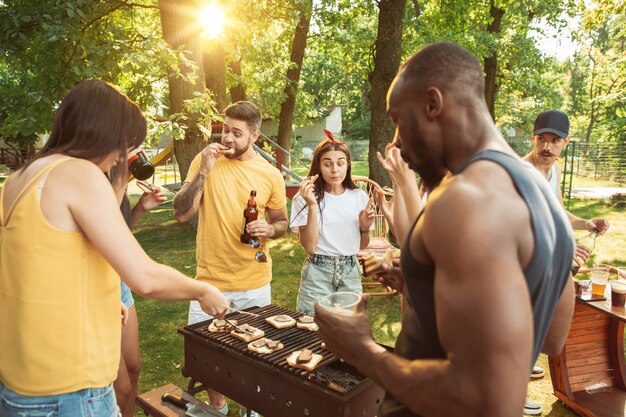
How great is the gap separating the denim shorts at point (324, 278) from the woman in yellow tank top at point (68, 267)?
2.09 m

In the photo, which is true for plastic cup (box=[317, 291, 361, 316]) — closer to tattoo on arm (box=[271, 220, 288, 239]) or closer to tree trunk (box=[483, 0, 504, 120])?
tattoo on arm (box=[271, 220, 288, 239])

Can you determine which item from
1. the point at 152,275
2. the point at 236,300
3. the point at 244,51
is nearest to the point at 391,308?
the point at 236,300

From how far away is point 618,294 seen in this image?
12.2 ft

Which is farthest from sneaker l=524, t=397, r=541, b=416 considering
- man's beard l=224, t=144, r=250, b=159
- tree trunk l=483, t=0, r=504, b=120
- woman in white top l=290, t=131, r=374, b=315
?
tree trunk l=483, t=0, r=504, b=120

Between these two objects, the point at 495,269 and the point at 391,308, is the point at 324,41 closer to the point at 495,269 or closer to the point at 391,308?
the point at 391,308

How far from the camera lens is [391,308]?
648 cm

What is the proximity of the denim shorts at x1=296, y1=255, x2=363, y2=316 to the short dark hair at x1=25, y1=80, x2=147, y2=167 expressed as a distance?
2.33 m

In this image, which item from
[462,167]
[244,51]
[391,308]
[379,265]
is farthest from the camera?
[244,51]

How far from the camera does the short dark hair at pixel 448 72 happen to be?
1.33 meters

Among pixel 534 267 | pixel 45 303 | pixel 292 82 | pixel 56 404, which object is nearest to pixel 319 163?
pixel 45 303

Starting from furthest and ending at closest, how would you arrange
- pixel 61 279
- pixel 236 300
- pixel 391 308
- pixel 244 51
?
pixel 244 51 → pixel 391 308 → pixel 236 300 → pixel 61 279

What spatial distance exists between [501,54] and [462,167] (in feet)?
59.8

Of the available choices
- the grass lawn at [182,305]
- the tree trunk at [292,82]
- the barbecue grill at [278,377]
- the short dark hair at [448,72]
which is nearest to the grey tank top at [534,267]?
the short dark hair at [448,72]

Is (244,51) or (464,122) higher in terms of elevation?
(244,51)
